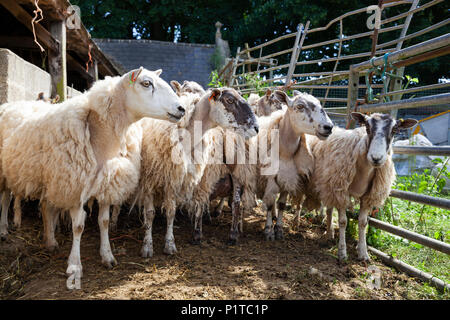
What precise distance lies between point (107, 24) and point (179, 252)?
19.4m

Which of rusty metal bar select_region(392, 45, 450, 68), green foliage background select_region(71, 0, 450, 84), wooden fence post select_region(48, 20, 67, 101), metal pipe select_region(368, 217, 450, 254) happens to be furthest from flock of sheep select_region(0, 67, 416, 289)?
green foliage background select_region(71, 0, 450, 84)

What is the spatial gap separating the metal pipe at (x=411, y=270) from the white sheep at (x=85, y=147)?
2.79 meters

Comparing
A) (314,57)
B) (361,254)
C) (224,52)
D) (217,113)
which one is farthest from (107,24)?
(361,254)

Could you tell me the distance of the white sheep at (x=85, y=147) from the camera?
2930 millimetres

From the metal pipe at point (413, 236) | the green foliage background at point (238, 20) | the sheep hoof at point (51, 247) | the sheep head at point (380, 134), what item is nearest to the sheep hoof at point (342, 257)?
the metal pipe at point (413, 236)

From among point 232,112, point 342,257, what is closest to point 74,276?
point 232,112

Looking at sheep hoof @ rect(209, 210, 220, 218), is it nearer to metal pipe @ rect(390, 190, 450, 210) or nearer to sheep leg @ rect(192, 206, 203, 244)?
sheep leg @ rect(192, 206, 203, 244)

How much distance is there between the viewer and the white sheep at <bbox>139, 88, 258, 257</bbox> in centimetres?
363

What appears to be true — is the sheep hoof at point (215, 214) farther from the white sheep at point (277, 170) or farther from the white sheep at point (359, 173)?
the white sheep at point (359, 173)

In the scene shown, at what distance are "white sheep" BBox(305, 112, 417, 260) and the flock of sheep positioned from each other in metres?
0.01

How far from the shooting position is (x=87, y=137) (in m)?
3.03

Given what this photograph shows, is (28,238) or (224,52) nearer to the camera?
(28,238)

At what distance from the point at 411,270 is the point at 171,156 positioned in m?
2.77

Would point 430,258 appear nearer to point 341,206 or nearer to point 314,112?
point 341,206
